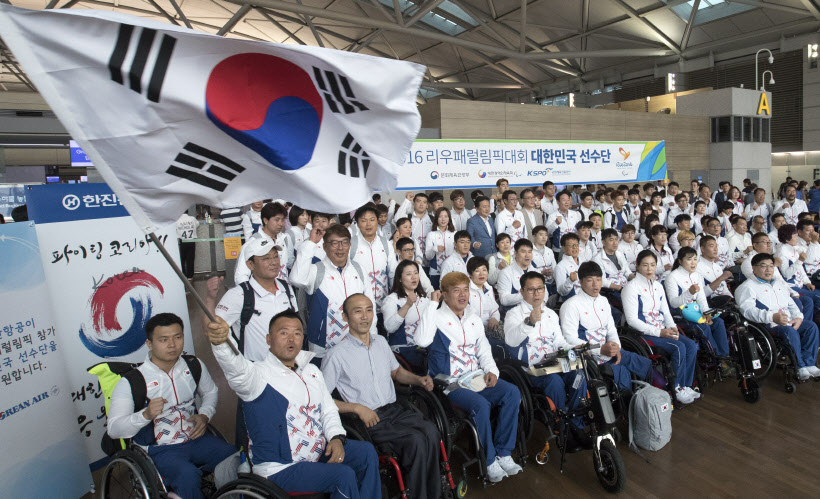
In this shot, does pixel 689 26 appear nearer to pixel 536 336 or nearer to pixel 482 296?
pixel 482 296

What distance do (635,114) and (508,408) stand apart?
11365 millimetres

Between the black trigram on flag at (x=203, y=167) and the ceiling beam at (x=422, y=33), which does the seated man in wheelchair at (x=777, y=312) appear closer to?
the black trigram on flag at (x=203, y=167)

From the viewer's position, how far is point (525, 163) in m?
8.23

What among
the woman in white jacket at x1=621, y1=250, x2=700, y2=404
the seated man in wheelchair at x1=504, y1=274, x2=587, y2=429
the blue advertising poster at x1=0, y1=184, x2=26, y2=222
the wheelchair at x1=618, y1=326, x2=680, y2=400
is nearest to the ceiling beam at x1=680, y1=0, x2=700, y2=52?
the woman in white jacket at x1=621, y1=250, x2=700, y2=404

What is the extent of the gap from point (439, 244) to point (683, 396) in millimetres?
2562

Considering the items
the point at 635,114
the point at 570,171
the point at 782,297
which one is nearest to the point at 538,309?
the point at 782,297

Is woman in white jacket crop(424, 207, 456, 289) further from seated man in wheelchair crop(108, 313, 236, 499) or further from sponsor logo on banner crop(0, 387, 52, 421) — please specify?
sponsor logo on banner crop(0, 387, 52, 421)

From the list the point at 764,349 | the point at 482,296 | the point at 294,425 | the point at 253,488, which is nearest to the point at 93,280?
the point at 294,425

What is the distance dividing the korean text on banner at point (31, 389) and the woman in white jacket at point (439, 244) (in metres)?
3.32

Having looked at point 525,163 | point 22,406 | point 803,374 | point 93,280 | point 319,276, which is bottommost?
point 803,374

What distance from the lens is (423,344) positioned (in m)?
2.96

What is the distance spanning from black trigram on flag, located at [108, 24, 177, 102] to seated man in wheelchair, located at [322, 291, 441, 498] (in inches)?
57.6

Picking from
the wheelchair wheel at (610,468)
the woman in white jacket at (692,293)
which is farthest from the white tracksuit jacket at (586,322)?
the woman in white jacket at (692,293)

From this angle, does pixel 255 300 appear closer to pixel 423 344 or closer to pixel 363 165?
pixel 423 344
